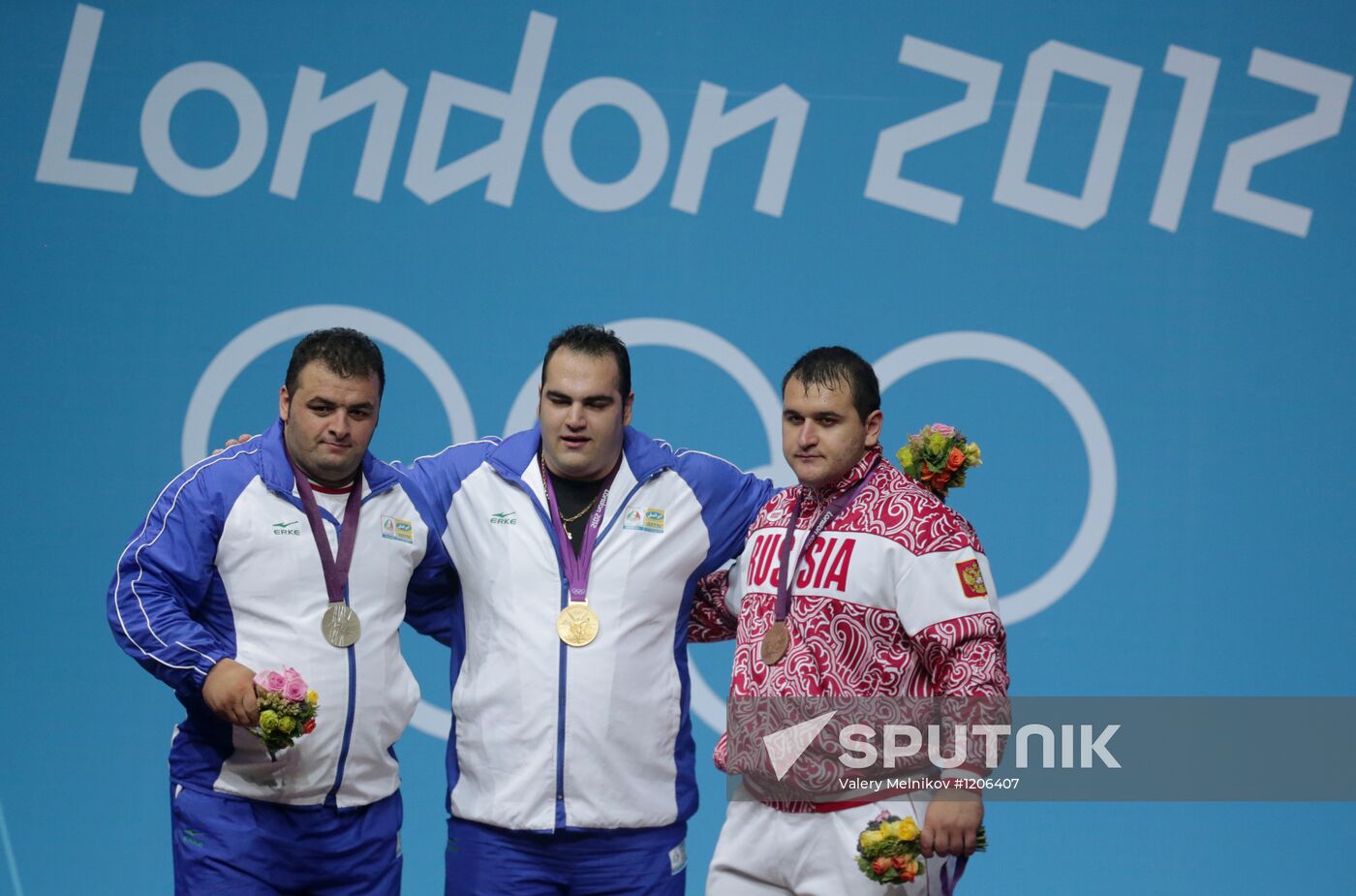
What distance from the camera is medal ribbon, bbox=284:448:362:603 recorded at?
3.24m

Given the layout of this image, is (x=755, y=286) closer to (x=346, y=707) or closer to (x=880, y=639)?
(x=880, y=639)

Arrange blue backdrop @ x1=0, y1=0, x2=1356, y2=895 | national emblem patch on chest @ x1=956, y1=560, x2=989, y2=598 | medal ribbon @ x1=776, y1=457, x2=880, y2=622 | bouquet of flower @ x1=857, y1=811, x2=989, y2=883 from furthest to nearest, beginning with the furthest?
blue backdrop @ x1=0, y1=0, x2=1356, y2=895 < medal ribbon @ x1=776, y1=457, x2=880, y2=622 < national emblem patch on chest @ x1=956, y1=560, x2=989, y2=598 < bouquet of flower @ x1=857, y1=811, x2=989, y2=883

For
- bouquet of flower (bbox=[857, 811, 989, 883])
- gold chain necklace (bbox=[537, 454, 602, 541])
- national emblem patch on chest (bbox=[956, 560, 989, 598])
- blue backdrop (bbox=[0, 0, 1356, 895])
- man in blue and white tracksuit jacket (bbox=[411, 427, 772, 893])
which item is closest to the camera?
bouquet of flower (bbox=[857, 811, 989, 883])

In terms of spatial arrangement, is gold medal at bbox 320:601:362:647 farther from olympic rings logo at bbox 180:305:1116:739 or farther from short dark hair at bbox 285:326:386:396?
olympic rings logo at bbox 180:305:1116:739

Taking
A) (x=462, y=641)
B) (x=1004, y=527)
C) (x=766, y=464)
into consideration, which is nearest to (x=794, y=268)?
(x=766, y=464)

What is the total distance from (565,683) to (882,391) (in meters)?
1.88

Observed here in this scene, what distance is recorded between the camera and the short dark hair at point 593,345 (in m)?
3.40

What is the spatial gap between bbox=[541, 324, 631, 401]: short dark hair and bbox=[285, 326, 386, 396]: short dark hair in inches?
15.0

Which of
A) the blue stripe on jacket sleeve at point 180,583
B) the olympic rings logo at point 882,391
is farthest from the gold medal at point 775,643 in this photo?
the olympic rings logo at point 882,391

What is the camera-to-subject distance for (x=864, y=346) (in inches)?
192

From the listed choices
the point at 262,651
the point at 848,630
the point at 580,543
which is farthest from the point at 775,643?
the point at 262,651

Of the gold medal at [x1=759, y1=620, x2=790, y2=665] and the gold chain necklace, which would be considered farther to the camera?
the gold chain necklace

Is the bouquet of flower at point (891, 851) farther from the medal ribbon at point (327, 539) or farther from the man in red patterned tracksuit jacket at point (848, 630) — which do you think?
the medal ribbon at point (327, 539)

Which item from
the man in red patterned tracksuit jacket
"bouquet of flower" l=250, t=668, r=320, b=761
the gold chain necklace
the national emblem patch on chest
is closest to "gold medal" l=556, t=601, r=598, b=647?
the gold chain necklace
